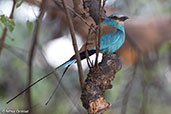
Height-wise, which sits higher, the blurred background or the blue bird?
the blue bird

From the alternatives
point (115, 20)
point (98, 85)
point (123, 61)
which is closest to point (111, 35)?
point (115, 20)

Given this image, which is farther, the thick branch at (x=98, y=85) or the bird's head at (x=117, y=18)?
the bird's head at (x=117, y=18)

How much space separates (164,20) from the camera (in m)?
4.25

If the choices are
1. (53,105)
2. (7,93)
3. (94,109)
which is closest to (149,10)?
(53,105)

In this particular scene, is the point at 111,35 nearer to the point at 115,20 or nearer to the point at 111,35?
the point at 111,35

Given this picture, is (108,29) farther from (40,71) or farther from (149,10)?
(149,10)

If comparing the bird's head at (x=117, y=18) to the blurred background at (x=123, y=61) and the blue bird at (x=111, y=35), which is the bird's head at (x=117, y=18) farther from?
the blurred background at (x=123, y=61)

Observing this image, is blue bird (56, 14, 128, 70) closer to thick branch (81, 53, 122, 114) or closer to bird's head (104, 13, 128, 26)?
bird's head (104, 13, 128, 26)

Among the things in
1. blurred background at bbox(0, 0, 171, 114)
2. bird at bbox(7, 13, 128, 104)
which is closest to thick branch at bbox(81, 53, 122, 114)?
bird at bbox(7, 13, 128, 104)

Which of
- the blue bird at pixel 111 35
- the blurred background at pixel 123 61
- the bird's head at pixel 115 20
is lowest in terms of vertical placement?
the blurred background at pixel 123 61

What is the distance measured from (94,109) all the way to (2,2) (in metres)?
1.70

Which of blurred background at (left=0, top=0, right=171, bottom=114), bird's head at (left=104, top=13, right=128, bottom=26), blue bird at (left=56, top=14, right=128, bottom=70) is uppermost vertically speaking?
bird's head at (left=104, top=13, right=128, bottom=26)

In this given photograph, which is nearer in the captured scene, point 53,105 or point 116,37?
point 116,37

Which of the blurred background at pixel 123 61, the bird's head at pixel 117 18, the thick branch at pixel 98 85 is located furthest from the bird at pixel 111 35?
the blurred background at pixel 123 61
